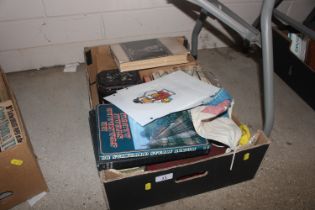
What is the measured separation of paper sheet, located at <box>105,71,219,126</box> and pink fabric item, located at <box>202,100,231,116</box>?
46 millimetres

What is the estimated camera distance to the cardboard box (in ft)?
2.66

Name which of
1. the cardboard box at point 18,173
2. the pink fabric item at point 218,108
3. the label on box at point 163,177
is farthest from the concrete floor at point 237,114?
the pink fabric item at point 218,108

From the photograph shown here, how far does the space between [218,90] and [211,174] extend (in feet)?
1.02

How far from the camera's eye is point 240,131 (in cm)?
87

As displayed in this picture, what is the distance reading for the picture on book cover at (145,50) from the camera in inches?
48.9

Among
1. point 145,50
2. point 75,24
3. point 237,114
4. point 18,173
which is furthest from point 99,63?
point 237,114

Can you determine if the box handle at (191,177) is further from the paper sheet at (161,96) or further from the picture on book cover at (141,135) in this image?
the paper sheet at (161,96)

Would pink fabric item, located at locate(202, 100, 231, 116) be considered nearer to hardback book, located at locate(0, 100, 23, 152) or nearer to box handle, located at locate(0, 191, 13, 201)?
hardback book, located at locate(0, 100, 23, 152)

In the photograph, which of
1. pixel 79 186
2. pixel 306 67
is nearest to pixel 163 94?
pixel 79 186

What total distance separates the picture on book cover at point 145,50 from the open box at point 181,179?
23.6 inches

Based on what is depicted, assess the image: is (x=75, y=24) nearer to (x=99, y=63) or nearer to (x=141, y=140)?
(x=99, y=63)

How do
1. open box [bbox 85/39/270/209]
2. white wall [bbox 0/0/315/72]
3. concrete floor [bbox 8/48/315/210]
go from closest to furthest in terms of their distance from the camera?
open box [bbox 85/39/270/209]
concrete floor [bbox 8/48/315/210]
white wall [bbox 0/0/315/72]

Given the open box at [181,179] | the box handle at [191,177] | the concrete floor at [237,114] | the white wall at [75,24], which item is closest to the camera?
the open box at [181,179]

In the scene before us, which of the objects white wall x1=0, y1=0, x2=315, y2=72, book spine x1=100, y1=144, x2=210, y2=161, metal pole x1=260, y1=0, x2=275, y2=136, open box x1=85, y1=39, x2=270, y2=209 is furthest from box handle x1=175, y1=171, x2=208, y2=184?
white wall x1=0, y1=0, x2=315, y2=72
